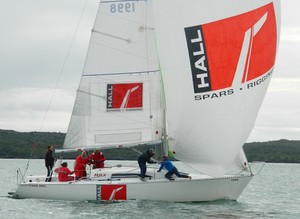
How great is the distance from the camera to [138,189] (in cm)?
2045

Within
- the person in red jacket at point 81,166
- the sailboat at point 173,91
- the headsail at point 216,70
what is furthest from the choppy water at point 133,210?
the headsail at point 216,70

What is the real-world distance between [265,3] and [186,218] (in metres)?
7.22

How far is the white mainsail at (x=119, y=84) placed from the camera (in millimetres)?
21484

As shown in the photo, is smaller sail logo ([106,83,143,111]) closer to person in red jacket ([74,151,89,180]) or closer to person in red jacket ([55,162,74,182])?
person in red jacket ([74,151,89,180])

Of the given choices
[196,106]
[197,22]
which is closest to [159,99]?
[196,106]

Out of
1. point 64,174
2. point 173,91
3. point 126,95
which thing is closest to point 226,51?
point 173,91

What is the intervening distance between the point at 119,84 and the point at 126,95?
0.42 m

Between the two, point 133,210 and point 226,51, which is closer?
point 133,210

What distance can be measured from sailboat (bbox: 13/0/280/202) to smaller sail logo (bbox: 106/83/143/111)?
32 mm

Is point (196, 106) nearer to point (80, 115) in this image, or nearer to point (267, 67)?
point (267, 67)

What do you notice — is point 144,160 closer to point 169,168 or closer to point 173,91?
point 169,168

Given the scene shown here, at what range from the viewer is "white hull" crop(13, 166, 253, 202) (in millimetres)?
20484

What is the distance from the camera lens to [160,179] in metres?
20.7

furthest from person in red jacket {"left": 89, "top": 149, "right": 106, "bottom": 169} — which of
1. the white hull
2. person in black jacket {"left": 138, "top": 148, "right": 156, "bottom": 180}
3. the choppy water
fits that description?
person in black jacket {"left": 138, "top": 148, "right": 156, "bottom": 180}
